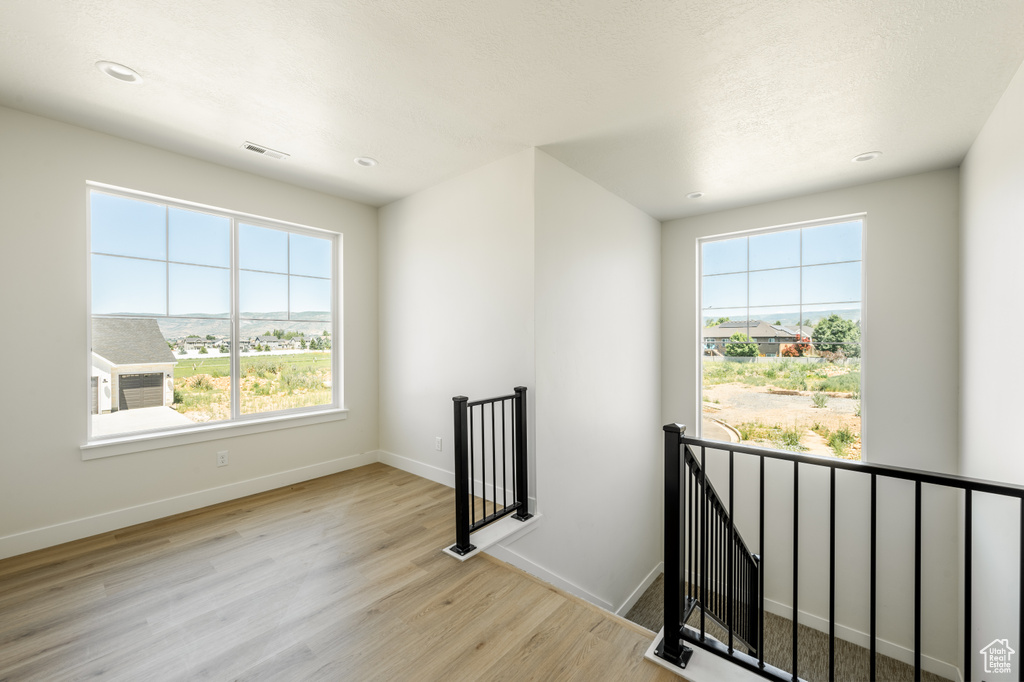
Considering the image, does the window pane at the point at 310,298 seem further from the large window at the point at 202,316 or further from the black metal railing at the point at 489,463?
the black metal railing at the point at 489,463

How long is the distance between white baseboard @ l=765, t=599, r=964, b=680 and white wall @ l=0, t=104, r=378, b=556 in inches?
202

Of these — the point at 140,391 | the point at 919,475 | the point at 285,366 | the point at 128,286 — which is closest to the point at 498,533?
the point at 919,475

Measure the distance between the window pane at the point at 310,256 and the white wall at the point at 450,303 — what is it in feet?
1.77

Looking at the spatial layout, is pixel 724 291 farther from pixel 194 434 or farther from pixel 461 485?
pixel 194 434

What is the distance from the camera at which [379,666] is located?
1696 mm

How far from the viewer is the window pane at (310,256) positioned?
3.96 meters

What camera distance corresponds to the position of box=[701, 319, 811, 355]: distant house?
4129 millimetres

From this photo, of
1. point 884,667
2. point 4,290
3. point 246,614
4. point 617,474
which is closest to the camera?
point 246,614

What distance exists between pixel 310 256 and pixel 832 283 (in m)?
4.94

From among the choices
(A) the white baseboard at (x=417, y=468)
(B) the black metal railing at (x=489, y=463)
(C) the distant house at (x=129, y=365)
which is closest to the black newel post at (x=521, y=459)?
(B) the black metal railing at (x=489, y=463)

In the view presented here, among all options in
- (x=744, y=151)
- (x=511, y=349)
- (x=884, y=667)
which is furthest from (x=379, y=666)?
(x=884, y=667)

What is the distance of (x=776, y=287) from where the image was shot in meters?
4.22

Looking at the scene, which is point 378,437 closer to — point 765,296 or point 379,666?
point 379,666

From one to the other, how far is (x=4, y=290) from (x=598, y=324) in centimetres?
396
